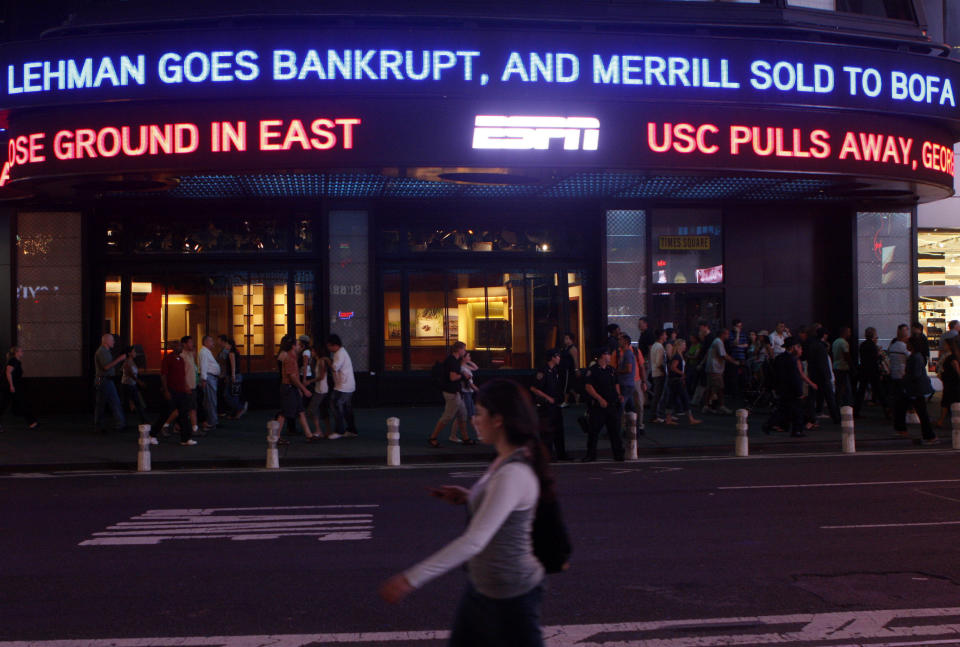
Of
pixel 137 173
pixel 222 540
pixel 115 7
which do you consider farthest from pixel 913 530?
pixel 115 7

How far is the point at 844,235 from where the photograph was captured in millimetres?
23484

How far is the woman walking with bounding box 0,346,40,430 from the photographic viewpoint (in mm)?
18266

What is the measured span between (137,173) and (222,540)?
10933mm

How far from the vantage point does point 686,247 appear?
23.5 metres

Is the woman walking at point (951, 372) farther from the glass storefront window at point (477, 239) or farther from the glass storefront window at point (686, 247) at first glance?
the glass storefront window at point (477, 239)

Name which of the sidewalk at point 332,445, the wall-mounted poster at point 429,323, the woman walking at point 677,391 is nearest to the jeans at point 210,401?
the sidewalk at point 332,445

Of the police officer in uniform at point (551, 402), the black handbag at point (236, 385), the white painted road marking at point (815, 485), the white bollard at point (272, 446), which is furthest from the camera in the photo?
the black handbag at point (236, 385)

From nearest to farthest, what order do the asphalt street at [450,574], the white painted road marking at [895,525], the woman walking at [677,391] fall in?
the asphalt street at [450,574], the white painted road marking at [895,525], the woman walking at [677,391]

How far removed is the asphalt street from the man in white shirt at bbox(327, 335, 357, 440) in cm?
412

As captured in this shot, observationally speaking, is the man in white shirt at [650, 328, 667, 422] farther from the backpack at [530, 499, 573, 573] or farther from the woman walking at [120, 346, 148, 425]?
the backpack at [530, 499, 573, 573]

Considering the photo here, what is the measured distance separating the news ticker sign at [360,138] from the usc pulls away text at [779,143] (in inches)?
1.1

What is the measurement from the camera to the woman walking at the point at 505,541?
3719mm

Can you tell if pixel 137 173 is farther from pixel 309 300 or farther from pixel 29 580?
pixel 29 580

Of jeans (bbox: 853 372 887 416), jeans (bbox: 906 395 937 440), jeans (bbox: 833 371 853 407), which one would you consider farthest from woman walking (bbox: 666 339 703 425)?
jeans (bbox: 906 395 937 440)
